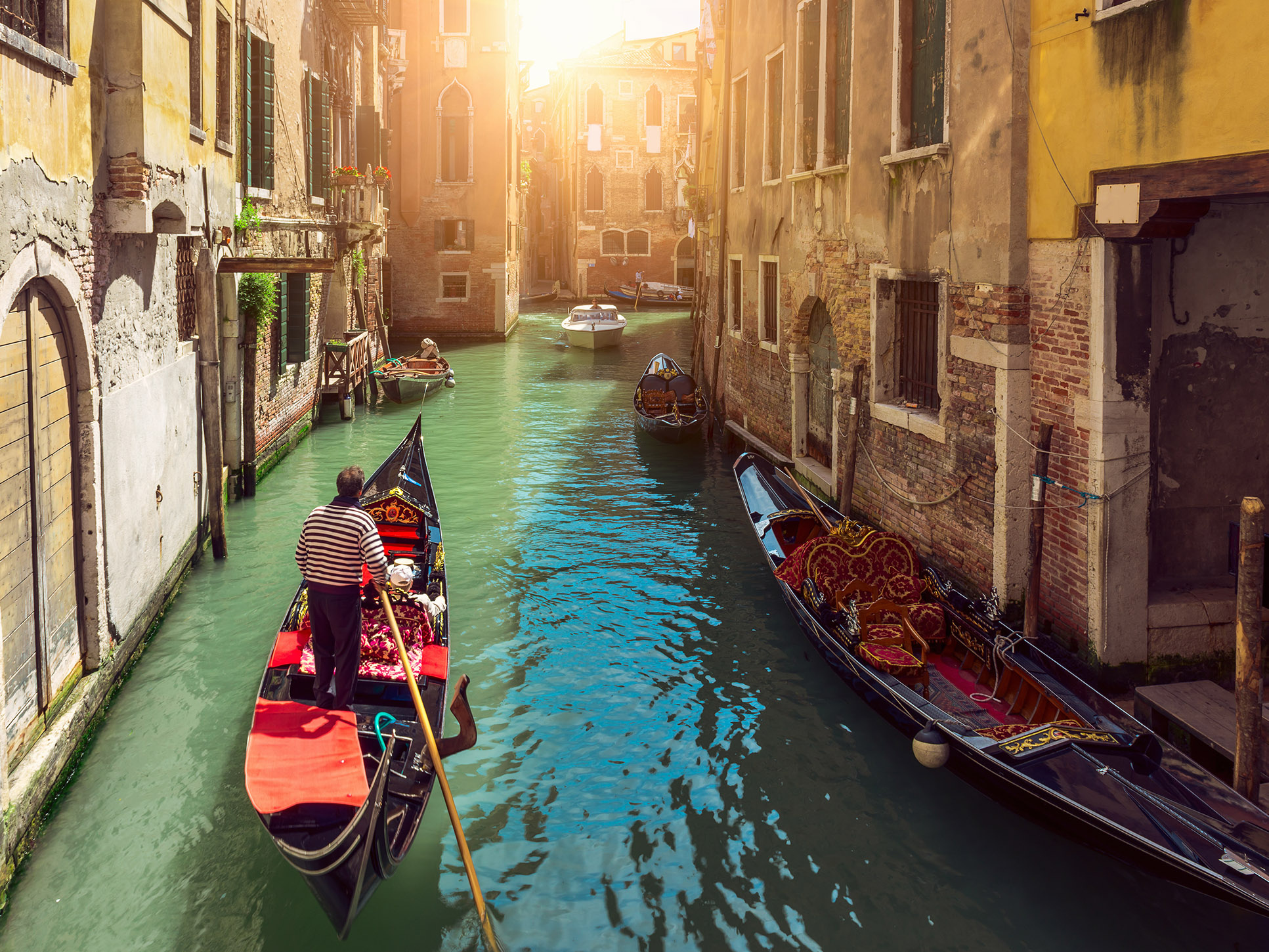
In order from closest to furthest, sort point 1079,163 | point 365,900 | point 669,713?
1. point 365,900
2. point 1079,163
3. point 669,713

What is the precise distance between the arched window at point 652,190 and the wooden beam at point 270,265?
31.5 m

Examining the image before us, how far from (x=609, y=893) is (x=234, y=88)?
27.8 feet

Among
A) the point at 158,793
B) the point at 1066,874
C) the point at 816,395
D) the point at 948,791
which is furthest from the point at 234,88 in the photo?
the point at 1066,874

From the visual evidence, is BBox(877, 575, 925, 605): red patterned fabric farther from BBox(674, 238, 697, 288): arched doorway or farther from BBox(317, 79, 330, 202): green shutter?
BBox(674, 238, 697, 288): arched doorway

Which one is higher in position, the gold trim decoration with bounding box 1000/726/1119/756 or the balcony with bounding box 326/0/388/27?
the balcony with bounding box 326/0/388/27

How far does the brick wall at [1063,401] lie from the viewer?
5.71 metres

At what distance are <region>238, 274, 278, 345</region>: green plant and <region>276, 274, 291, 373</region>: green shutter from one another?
1.34 m

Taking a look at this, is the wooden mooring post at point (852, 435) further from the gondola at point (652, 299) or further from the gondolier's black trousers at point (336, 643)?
the gondola at point (652, 299)

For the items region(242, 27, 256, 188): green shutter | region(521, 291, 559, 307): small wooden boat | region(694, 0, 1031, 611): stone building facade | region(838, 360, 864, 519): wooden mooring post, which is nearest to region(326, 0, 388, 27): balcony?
region(242, 27, 256, 188): green shutter

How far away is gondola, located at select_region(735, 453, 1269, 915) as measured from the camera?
4.12 m

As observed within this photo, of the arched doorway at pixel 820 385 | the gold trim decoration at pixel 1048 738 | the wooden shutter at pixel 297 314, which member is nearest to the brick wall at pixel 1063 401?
the gold trim decoration at pixel 1048 738

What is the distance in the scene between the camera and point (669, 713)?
20.2 ft

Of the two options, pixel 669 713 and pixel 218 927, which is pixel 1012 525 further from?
pixel 218 927

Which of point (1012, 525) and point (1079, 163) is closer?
point (1079, 163)
